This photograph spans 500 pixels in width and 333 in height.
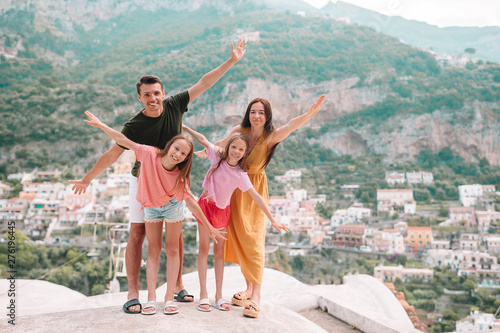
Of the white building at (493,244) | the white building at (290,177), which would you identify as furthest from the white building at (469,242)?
the white building at (290,177)

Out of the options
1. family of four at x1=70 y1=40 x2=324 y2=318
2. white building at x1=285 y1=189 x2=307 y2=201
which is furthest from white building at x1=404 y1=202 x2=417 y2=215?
family of four at x1=70 y1=40 x2=324 y2=318

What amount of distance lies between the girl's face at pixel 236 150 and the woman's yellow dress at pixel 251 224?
0.75ft

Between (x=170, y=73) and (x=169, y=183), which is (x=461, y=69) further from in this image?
(x=169, y=183)

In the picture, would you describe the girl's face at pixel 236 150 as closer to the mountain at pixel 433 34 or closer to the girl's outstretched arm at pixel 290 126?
the girl's outstretched arm at pixel 290 126

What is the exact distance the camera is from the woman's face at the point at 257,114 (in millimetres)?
2820

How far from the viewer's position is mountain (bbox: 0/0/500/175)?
161ft

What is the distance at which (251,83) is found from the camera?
57688 mm

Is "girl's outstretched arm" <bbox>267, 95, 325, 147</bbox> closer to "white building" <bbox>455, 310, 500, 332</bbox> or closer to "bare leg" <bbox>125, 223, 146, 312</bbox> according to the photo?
"bare leg" <bbox>125, 223, 146, 312</bbox>

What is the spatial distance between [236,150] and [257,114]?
1.22 feet

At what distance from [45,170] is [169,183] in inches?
1887

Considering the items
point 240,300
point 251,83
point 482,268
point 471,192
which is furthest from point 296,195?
point 240,300

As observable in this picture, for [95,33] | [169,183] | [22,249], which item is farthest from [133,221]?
[95,33]

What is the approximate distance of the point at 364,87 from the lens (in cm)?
6000

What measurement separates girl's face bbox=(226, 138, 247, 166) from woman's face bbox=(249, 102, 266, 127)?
0.26m
